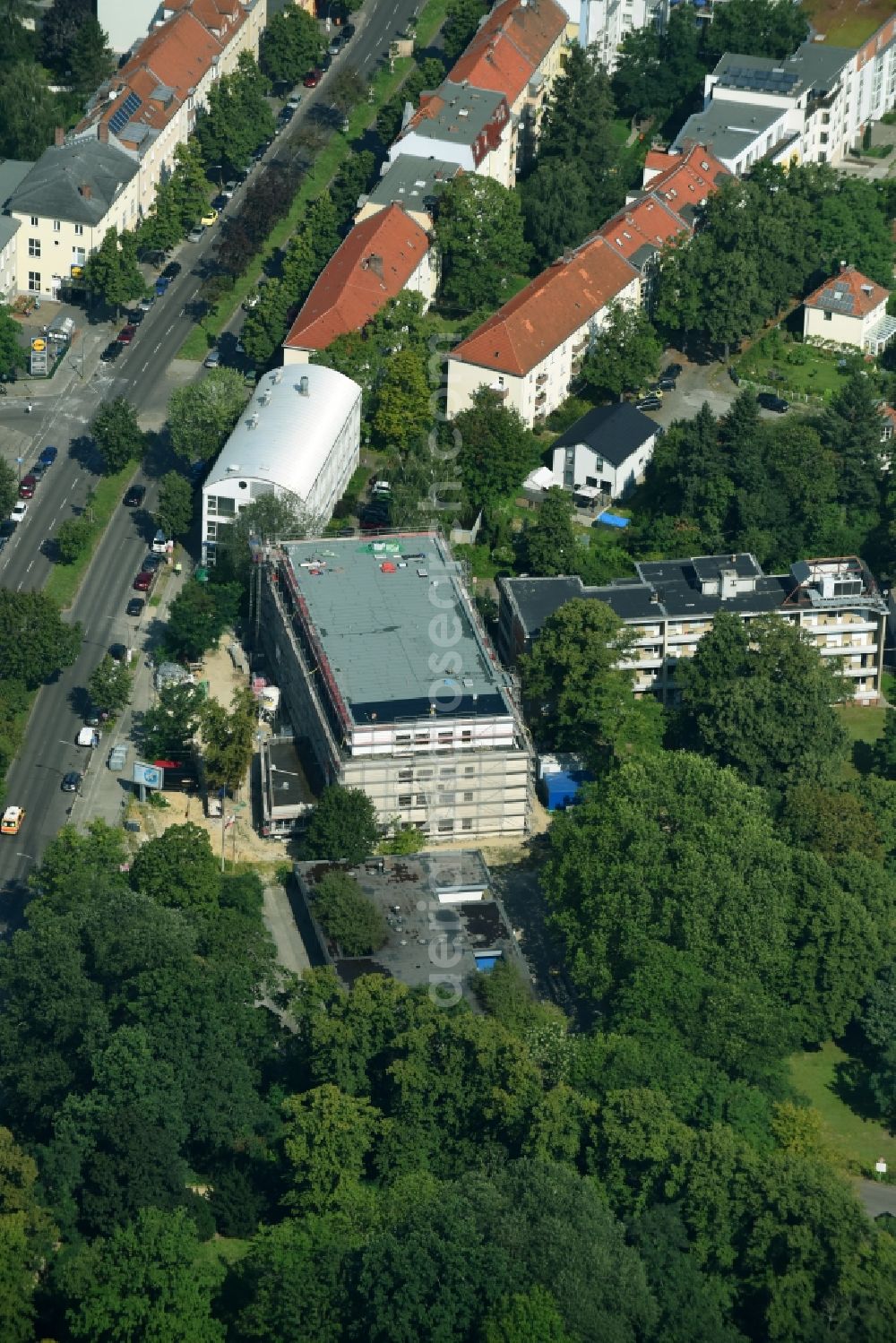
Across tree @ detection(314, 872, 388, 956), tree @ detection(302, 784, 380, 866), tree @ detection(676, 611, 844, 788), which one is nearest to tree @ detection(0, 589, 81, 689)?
tree @ detection(302, 784, 380, 866)

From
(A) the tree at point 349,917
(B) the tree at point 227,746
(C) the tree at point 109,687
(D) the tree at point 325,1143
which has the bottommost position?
(D) the tree at point 325,1143

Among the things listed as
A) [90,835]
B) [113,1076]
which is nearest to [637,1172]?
[113,1076]

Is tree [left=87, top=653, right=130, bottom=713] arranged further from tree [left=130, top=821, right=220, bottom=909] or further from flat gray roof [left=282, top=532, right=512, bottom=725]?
tree [left=130, top=821, right=220, bottom=909]

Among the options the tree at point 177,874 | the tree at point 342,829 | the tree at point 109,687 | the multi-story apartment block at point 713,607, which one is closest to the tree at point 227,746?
the tree at point 109,687

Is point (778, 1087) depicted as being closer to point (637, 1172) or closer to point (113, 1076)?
point (637, 1172)

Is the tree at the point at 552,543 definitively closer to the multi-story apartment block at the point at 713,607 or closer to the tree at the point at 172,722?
the multi-story apartment block at the point at 713,607

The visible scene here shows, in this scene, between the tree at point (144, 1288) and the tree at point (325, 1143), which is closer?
the tree at point (144, 1288)

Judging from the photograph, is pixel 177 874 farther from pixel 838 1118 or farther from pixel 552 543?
pixel 552 543
